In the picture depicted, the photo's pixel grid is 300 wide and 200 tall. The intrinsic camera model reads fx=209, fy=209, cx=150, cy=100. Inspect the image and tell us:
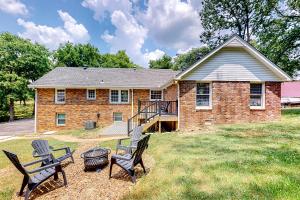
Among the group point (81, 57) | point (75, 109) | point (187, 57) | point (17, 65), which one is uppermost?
point (187, 57)

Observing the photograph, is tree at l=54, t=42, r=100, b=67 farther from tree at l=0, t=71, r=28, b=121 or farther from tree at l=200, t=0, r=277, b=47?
tree at l=200, t=0, r=277, b=47

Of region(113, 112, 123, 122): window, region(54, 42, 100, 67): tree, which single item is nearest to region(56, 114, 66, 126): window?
region(113, 112, 123, 122): window

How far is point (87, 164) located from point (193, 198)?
354 cm

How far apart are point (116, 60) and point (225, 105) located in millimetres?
40677

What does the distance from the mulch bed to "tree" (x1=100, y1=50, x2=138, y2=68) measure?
44958 mm

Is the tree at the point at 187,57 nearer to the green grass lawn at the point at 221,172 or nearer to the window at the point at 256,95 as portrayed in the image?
the window at the point at 256,95

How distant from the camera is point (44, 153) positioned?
6.65m

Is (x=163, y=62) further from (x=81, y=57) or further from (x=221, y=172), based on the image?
(x=221, y=172)

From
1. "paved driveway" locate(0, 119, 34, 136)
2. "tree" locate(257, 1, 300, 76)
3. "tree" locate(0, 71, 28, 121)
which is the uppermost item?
"tree" locate(257, 1, 300, 76)

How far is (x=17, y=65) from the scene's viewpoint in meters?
32.2

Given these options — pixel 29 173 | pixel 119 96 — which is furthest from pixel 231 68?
pixel 29 173

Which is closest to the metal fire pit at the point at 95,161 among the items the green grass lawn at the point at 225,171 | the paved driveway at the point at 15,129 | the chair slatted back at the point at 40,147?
the chair slatted back at the point at 40,147

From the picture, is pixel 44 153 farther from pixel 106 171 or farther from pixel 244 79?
pixel 244 79

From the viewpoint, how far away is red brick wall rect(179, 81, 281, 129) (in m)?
14.0
